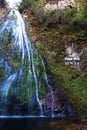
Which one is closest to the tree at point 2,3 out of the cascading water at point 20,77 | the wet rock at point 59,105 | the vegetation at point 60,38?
the vegetation at point 60,38

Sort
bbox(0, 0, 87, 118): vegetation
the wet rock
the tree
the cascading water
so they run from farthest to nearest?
the tree → bbox(0, 0, 87, 118): vegetation → the cascading water → the wet rock

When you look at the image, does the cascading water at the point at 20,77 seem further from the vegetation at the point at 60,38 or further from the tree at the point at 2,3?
the tree at the point at 2,3

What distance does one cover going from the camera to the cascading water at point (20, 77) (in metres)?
Result: 13.9

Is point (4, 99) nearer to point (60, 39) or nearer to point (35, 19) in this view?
point (60, 39)

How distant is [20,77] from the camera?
1498 cm

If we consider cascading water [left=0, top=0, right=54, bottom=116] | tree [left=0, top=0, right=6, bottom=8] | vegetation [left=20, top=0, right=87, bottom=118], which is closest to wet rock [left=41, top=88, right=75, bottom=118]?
cascading water [left=0, top=0, right=54, bottom=116]

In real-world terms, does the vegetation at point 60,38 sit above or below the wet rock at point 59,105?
above

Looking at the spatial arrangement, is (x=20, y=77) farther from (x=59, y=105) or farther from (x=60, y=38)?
(x=60, y=38)

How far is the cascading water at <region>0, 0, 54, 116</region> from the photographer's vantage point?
13.9m

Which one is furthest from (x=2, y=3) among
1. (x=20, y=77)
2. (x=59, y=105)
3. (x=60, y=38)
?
(x=59, y=105)

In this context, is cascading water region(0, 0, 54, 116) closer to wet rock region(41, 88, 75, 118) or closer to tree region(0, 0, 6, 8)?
wet rock region(41, 88, 75, 118)

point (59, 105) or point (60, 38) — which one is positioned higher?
point (60, 38)

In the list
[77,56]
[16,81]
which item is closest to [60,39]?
[77,56]

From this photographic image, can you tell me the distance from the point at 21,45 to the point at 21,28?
1.69m
